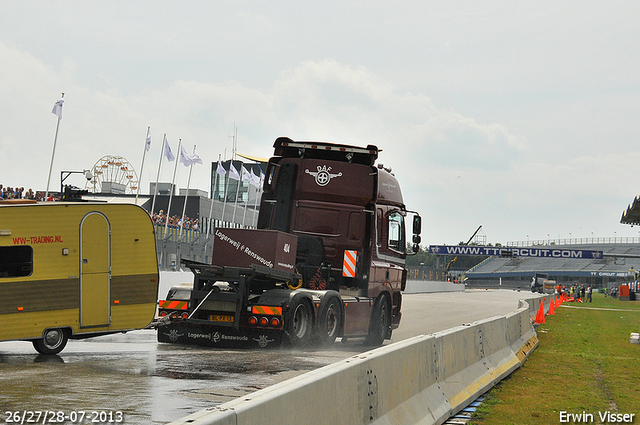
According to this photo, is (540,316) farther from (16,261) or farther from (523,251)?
(523,251)

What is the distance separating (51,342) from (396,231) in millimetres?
8310

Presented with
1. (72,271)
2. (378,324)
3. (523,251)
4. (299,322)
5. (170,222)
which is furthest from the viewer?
(523,251)

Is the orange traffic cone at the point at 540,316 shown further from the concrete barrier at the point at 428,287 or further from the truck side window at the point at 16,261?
the concrete barrier at the point at 428,287

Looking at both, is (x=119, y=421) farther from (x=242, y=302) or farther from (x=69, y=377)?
(x=242, y=302)

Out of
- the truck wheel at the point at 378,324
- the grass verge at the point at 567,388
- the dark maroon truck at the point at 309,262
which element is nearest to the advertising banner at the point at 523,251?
the truck wheel at the point at 378,324

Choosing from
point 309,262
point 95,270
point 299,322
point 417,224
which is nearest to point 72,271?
point 95,270

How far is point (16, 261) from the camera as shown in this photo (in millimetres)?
12359

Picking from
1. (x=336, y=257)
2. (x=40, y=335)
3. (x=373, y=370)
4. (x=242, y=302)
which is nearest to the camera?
(x=373, y=370)

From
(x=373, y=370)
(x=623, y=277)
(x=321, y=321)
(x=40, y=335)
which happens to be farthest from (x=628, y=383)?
(x=623, y=277)

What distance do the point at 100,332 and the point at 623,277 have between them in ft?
421

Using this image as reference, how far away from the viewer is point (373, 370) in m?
6.61

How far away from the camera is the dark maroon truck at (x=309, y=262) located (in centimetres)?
1427

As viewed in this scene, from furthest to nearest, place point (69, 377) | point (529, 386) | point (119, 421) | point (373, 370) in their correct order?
point (529, 386) < point (69, 377) < point (119, 421) < point (373, 370)

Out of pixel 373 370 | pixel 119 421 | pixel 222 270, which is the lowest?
pixel 119 421
